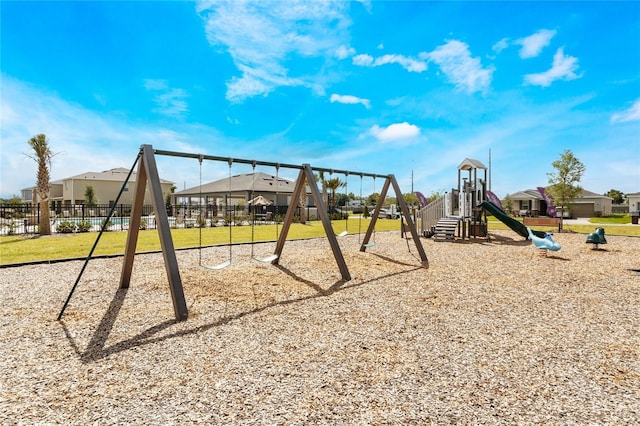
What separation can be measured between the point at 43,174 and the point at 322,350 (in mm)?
16523

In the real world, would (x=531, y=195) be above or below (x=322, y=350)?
above

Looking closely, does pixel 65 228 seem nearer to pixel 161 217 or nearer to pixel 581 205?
pixel 161 217

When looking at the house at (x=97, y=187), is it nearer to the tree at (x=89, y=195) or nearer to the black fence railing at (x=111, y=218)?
the tree at (x=89, y=195)

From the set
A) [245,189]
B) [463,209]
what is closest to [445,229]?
[463,209]

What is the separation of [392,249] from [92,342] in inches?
345

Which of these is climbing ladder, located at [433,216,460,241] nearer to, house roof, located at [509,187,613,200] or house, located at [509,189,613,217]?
house, located at [509,189,613,217]

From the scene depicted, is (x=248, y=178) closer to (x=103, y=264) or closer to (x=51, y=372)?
(x=103, y=264)

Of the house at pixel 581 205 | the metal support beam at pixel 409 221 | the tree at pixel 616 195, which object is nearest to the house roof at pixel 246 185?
the metal support beam at pixel 409 221

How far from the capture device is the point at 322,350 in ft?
11.0

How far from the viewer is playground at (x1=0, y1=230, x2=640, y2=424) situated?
241cm

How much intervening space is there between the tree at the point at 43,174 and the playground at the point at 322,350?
9.00 meters

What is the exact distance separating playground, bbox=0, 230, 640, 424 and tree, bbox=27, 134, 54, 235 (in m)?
9.00

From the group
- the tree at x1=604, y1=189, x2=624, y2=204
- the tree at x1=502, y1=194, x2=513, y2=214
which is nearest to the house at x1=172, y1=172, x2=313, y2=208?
the tree at x1=502, y1=194, x2=513, y2=214

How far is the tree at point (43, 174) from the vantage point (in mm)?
13703
